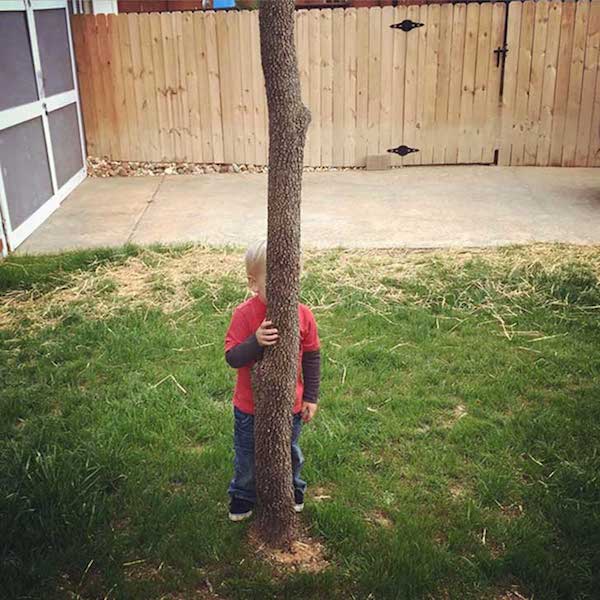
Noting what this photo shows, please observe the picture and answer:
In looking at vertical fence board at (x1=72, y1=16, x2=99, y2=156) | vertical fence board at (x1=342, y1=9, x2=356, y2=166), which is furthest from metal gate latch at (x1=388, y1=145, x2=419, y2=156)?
vertical fence board at (x1=72, y1=16, x2=99, y2=156)

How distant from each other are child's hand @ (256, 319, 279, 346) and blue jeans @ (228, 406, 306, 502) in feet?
1.29

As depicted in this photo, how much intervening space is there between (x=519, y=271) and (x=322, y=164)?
188 inches

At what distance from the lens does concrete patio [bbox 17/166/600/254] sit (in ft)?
21.6

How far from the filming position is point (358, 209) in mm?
7609

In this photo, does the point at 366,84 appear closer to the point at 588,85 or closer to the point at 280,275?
the point at 588,85

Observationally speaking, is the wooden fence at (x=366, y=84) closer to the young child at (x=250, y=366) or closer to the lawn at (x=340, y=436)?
the lawn at (x=340, y=436)

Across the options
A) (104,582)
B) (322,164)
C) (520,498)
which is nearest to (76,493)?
(104,582)

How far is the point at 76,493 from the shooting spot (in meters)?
2.85

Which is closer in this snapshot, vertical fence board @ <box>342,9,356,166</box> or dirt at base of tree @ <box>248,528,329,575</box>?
dirt at base of tree @ <box>248,528,329,575</box>

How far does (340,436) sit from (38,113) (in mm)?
5689

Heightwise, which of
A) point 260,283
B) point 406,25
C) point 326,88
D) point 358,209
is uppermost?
point 406,25

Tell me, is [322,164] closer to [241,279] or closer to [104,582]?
[241,279]

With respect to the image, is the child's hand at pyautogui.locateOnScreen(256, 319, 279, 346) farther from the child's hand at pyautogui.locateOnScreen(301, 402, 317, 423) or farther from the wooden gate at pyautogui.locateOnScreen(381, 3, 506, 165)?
the wooden gate at pyautogui.locateOnScreen(381, 3, 506, 165)

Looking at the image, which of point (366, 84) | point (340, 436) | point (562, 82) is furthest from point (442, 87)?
point (340, 436)
